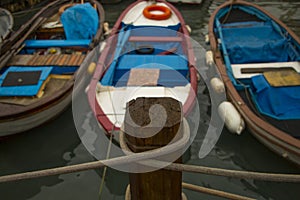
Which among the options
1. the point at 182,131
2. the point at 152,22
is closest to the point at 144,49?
the point at 152,22

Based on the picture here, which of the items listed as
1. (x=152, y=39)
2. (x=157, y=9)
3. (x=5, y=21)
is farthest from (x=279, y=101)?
(x=5, y=21)

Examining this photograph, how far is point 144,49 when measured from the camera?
6.74 meters

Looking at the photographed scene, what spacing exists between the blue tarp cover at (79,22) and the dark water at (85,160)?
2362 mm

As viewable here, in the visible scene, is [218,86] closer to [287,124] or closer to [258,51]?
[287,124]

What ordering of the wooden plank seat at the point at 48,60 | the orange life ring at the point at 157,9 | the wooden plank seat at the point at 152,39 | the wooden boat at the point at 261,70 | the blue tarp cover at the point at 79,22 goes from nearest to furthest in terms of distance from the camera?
1. the wooden boat at the point at 261,70
2. the wooden plank seat at the point at 48,60
3. the wooden plank seat at the point at 152,39
4. the blue tarp cover at the point at 79,22
5. the orange life ring at the point at 157,9

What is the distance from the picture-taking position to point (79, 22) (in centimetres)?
737

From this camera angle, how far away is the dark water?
15.6ft

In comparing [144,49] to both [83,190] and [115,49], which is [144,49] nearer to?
[115,49]

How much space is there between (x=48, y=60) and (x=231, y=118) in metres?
4.10

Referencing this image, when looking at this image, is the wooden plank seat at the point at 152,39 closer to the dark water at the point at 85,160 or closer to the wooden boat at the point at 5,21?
the dark water at the point at 85,160

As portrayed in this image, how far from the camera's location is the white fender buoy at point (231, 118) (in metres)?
5.00

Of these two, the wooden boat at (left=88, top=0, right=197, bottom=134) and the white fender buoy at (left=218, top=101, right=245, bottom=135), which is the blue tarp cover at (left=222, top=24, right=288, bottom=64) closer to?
the wooden boat at (left=88, top=0, right=197, bottom=134)

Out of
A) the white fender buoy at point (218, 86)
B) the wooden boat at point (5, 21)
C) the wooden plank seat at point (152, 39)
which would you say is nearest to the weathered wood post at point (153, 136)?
the white fender buoy at point (218, 86)

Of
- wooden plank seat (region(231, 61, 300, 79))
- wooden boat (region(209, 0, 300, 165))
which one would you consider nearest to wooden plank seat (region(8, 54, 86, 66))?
wooden boat (region(209, 0, 300, 165))
